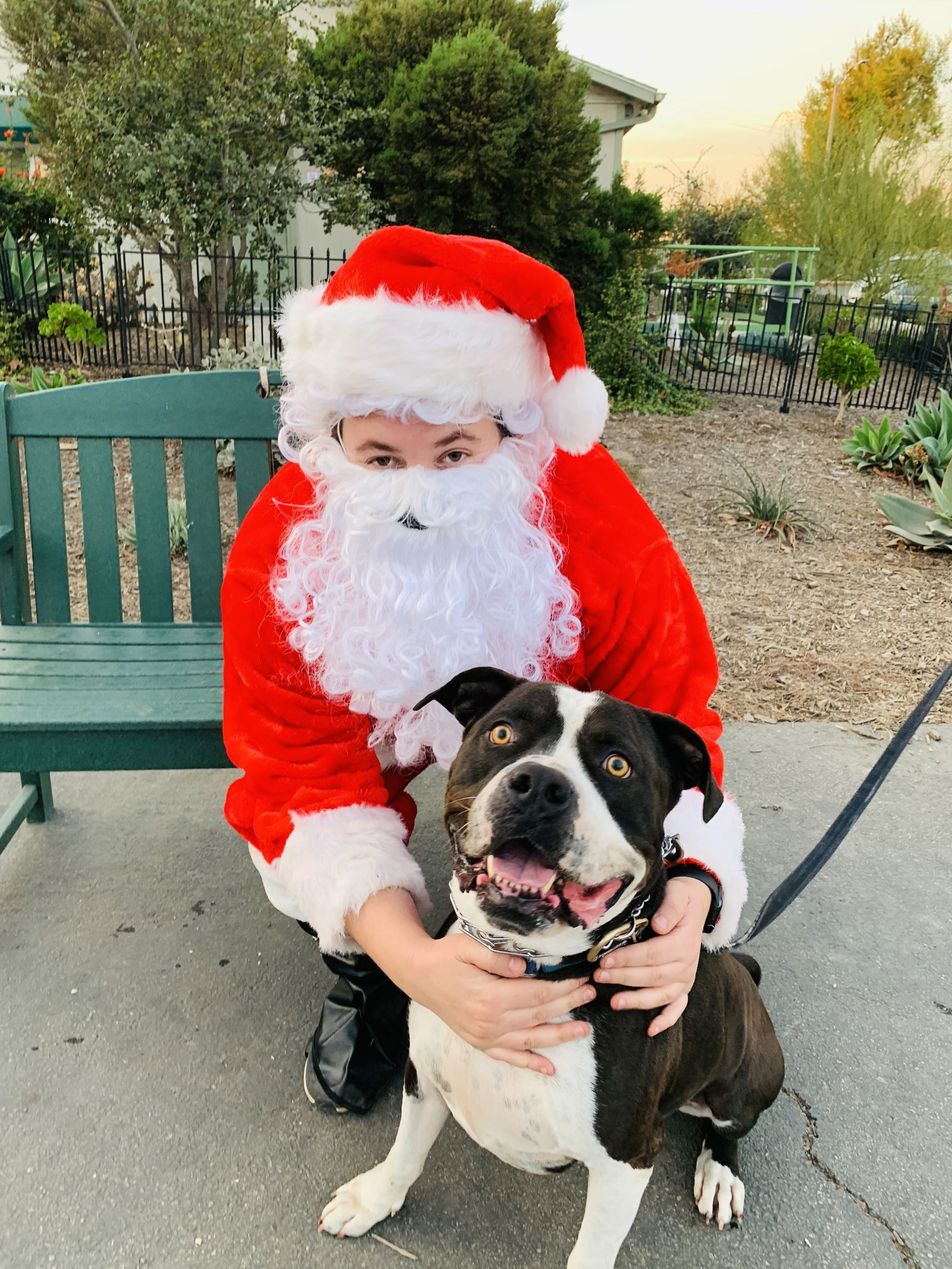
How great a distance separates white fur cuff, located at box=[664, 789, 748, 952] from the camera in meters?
1.94

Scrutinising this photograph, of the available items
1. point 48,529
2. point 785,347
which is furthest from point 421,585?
point 785,347

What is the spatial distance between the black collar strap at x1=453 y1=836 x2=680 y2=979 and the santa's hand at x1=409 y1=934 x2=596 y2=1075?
0.04 feet

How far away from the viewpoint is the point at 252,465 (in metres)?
3.02

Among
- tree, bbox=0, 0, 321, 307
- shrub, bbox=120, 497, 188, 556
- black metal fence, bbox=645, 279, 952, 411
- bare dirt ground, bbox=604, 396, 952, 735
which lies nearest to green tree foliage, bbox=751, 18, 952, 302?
black metal fence, bbox=645, 279, 952, 411

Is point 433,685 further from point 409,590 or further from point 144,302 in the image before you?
point 144,302

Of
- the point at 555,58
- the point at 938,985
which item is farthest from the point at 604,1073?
the point at 555,58

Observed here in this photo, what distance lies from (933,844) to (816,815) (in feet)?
1.28

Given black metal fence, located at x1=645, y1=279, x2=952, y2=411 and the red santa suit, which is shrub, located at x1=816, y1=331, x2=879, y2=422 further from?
the red santa suit

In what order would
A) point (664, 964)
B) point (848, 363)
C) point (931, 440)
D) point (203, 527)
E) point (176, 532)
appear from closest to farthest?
1. point (664, 964)
2. point (203, 527)
3. point (176, 532)
4. point (931, 440)
5. point (848, 363)

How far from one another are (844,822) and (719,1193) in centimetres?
83

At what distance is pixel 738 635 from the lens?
4926 millimetres

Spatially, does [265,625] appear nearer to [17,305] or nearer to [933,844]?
[933,844]

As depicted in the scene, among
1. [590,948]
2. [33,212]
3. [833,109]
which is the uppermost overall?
[833,109]

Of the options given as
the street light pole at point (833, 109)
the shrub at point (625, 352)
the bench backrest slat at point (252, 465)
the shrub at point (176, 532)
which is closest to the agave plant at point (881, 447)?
the shrub at point (625, 352)
